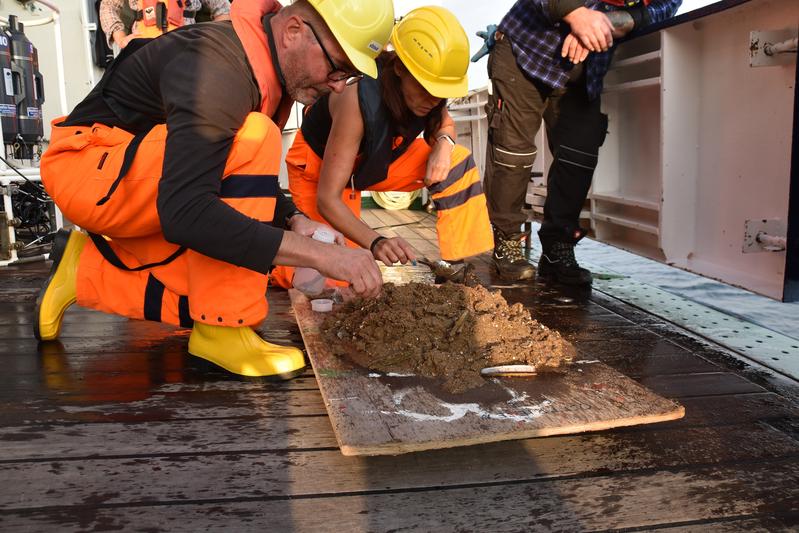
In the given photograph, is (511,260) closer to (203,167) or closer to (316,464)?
(203,167)

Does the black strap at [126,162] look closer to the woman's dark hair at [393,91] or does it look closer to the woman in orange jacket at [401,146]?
the woman in orange jacket at [401,146]

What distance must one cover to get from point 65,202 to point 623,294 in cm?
230

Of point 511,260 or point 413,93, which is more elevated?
point 413,93

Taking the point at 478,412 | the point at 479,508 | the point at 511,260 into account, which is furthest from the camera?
the point at 511,260

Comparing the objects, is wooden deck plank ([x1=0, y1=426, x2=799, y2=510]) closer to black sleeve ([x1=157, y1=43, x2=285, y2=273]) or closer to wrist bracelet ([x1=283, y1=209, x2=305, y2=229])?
black sleeve ([x1=157, y1=43, x2=285, y2=273])

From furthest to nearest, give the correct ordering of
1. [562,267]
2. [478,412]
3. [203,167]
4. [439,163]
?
[562,267] < [439,163] < [203,167] < [478,412]

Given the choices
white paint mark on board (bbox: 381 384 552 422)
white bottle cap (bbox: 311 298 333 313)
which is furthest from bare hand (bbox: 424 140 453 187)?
white paint mark on board (bbox: 381 384 552 422)

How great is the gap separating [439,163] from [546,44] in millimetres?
800

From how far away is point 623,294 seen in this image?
316 centimetres

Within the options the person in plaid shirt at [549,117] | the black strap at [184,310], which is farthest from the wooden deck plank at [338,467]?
the person in plaid shirt at [549,117]

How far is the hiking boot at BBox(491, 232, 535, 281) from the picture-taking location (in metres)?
3.43

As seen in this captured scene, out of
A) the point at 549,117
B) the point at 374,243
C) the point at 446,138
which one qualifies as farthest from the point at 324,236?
the point at 549,117

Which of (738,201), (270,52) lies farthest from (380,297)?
(738,201)

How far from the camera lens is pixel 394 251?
241 cm
